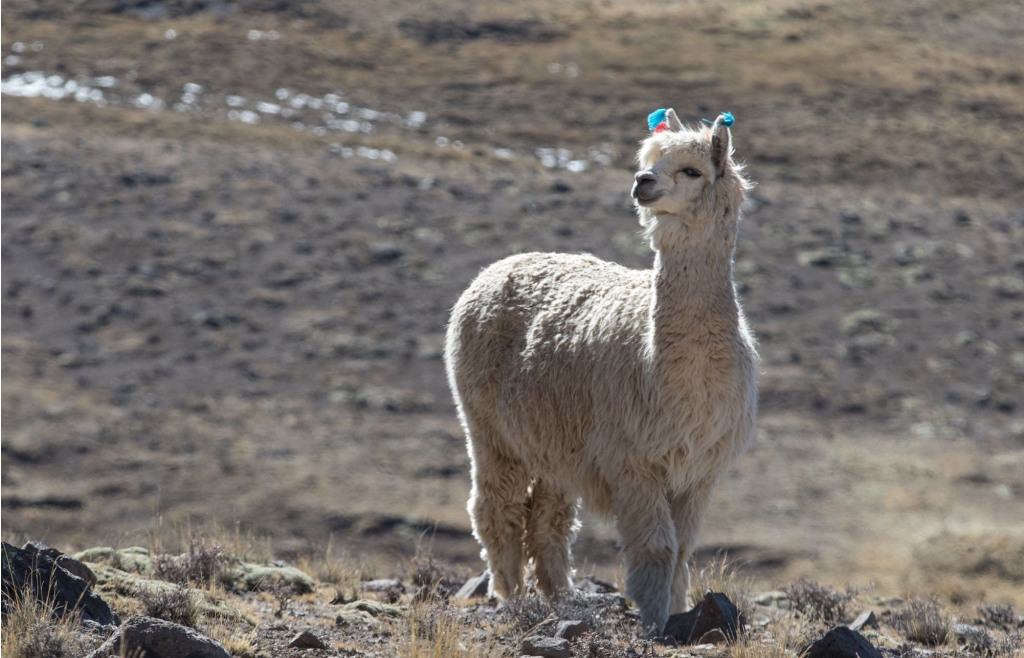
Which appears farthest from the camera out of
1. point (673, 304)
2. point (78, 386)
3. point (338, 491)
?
point (78, 386)

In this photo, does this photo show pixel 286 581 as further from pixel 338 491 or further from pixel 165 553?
pixel 338 491

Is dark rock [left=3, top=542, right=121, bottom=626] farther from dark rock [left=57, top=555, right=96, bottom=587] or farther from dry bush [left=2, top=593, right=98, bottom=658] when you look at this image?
dark rock [left=57, top=555, right=96, bottom=587]

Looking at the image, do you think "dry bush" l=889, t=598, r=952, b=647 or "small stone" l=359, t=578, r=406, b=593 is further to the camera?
"small stone" l=359, t=578, r=406, b=593

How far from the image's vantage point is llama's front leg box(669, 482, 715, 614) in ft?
23.0

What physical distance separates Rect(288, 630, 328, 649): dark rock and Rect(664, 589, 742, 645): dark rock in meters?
1.77

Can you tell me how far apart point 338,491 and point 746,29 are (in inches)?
1146

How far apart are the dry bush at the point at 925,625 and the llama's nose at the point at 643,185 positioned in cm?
311

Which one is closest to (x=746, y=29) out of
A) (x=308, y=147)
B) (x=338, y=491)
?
(x=308, y=147)

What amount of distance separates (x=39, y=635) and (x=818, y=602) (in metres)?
4.87

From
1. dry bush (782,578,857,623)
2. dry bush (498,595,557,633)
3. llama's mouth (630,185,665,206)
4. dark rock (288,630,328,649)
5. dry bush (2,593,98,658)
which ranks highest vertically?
llama's mouth (630,185,665,206)

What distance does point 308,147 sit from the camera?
34.8 meters

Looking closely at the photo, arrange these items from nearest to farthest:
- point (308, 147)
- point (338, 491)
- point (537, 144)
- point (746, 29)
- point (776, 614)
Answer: point (776, 614)
point (338, 491)
point (308, 147)
point (537, 144)
point (746, 29)

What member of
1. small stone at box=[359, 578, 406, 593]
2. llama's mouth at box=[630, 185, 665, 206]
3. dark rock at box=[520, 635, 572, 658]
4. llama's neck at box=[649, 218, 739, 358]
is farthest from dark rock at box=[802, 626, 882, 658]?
small stone at box=[359, 578, 406, 593]

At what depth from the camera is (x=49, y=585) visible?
5.83 metres
